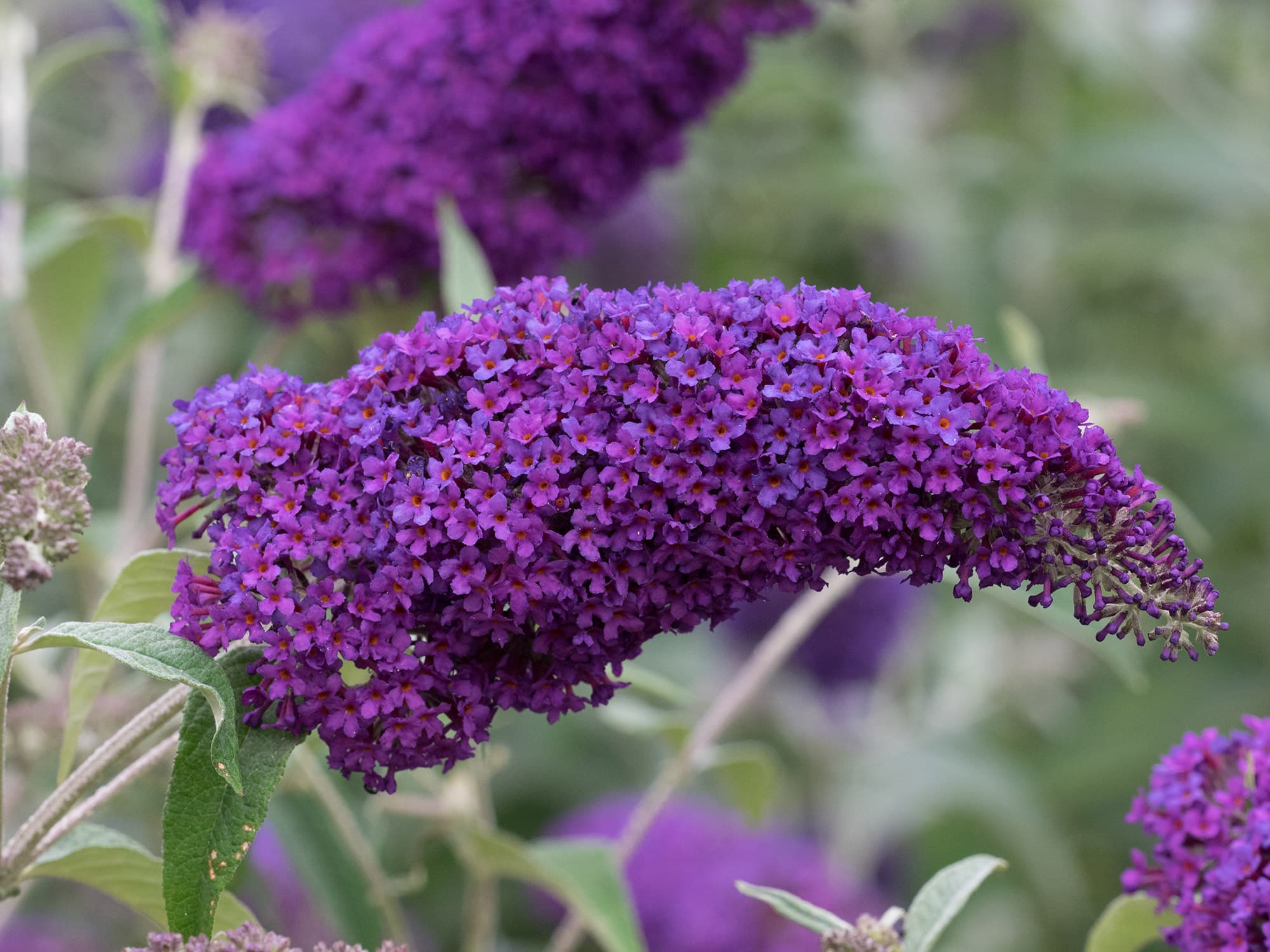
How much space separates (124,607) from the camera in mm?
1243

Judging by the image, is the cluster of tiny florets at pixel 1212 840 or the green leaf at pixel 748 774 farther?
the green leaf at pixel 748 774

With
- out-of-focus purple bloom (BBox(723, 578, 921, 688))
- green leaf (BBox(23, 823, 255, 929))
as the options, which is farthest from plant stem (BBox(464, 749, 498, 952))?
out-of-focus purple bloom (BBox(723, 578, 921, 688))

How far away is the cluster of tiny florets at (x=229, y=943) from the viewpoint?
1026mm

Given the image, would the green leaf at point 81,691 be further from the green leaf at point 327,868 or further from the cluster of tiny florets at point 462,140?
the cluster of tiny florets at point 462,140

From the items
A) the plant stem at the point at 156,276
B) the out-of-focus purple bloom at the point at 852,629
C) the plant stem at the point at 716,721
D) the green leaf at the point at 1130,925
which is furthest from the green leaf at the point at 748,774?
the out-of-focus purple bloom at the point at 852,629

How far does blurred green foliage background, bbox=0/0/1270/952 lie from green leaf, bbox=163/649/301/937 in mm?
1318

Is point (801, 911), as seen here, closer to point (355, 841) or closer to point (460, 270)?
point (355, 841)

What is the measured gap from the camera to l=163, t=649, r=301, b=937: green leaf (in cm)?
107

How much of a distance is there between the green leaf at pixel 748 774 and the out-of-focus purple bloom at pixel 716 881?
155 millimetres

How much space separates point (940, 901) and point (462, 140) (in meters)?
1.34

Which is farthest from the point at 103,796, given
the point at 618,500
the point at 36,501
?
the point at 618,500

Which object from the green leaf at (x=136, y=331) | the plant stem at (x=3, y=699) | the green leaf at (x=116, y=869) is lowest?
the green leaf at (x=116, y=869)

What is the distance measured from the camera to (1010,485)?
108 centimetres

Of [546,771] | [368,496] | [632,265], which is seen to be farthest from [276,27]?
[368,496]
